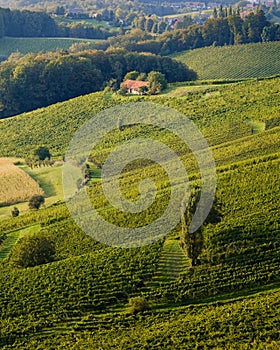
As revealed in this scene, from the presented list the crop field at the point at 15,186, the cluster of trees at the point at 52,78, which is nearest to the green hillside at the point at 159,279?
the crop field at the point at 15,186

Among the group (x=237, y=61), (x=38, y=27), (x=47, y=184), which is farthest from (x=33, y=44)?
(x=47, y=184)

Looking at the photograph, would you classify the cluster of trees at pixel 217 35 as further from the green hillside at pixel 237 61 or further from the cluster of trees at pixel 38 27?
the cluster of trees at pixel 38 27

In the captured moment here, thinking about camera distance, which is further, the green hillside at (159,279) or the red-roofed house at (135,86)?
the red-roofed house at (135,86)

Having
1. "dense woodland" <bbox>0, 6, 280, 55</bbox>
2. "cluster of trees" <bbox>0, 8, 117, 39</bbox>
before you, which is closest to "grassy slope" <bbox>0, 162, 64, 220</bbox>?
"dense woodland" <bbox>0, 6, 280, 55</bbox>

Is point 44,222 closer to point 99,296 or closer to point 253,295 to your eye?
point 99,296

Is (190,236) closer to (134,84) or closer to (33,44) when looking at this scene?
(134,84)

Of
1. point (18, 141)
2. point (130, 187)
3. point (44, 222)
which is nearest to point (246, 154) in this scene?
point (130, 187)
